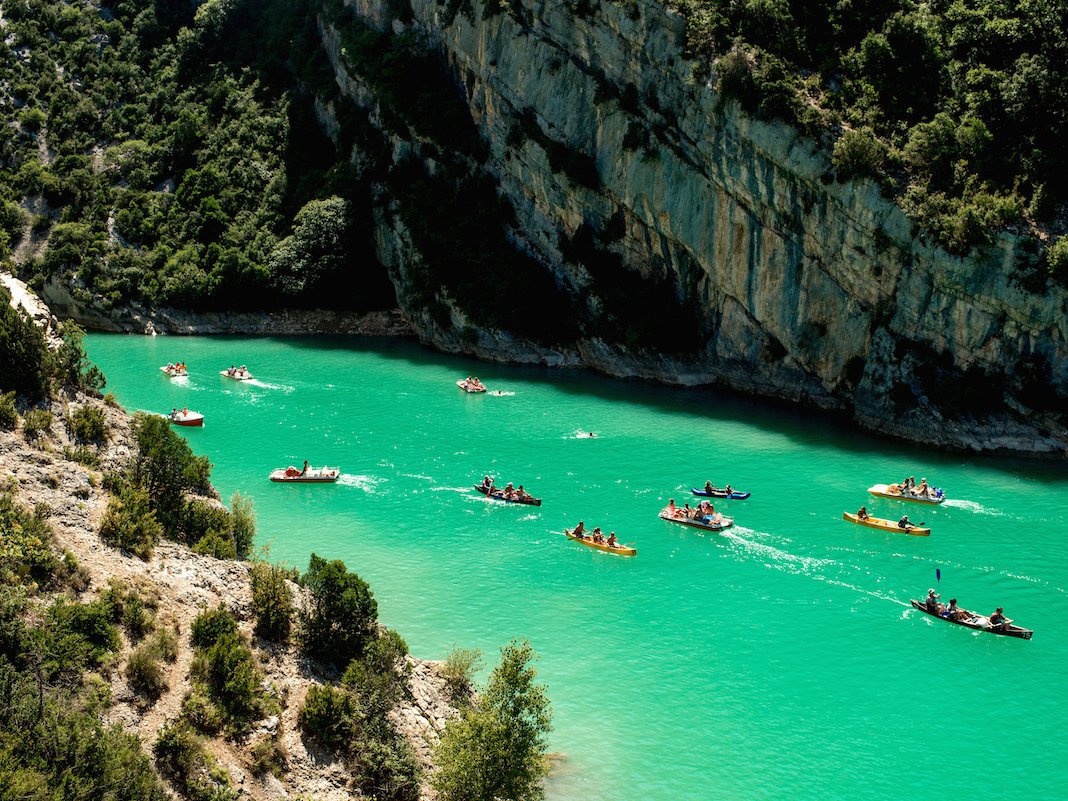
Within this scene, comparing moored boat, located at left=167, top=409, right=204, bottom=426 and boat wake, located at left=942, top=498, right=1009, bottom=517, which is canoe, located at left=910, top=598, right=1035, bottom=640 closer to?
boat wake, located at left=942, top=498, right=1009, bottom=517

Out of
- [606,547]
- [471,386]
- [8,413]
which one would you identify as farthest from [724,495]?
[8,413]

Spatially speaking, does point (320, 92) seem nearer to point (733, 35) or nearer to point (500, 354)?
point (500, 354)

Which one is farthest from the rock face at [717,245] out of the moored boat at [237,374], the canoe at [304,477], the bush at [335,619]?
the bush at [335,619]

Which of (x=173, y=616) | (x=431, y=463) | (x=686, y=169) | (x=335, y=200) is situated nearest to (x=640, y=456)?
(x=431, y=463)

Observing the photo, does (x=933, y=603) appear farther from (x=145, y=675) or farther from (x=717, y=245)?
(x=717, y=245)

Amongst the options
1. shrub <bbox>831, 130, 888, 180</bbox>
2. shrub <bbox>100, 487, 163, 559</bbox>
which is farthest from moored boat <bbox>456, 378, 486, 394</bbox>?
shrub <bbox>100, 487, 163, 559</bbox>

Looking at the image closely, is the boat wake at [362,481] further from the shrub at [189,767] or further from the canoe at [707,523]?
the shrub at [189,767]
